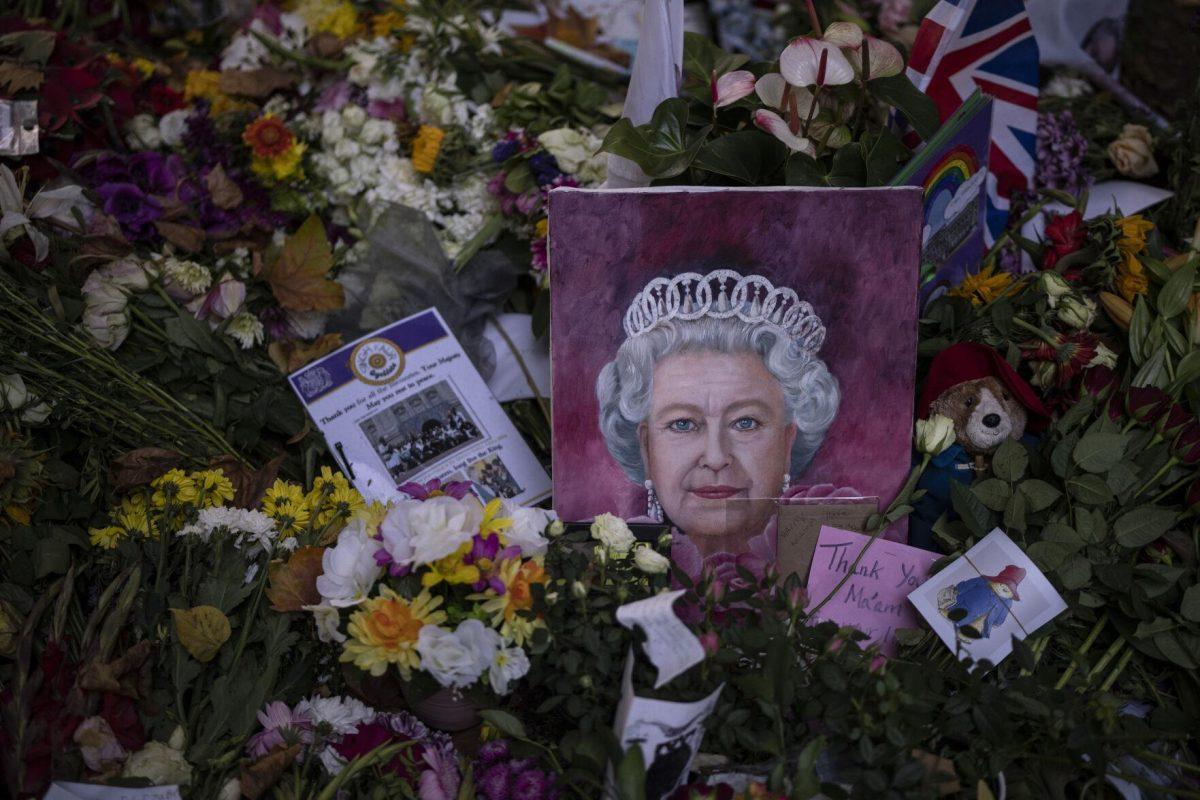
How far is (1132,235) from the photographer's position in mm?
1179

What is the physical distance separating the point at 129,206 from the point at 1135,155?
1555 millimetres

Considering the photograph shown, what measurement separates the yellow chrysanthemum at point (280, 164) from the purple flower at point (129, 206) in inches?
6.5

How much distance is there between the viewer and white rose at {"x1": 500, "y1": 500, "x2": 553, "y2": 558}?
911mm

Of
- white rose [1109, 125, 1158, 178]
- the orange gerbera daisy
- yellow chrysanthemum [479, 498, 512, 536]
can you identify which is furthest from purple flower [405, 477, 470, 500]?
white rose [1109, 125, 1158, 178]

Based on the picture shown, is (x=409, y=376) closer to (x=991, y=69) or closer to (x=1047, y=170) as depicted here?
(x=991, y=69)

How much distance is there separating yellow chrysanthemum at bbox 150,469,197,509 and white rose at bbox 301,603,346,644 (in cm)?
27

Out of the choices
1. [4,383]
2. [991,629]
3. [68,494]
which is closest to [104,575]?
[68,494]

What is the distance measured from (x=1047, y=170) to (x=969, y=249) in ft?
0.99

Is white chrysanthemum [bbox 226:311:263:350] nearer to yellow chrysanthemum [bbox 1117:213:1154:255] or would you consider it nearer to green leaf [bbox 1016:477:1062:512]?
green leaf [bbox 1016:477:1062:512]

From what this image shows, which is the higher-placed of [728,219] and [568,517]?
[728,219]

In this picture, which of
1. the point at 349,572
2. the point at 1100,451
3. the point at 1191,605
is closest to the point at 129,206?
the point at 349,572

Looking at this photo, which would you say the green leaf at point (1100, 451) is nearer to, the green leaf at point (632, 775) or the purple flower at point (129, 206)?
the green leaf at point (632, 775)

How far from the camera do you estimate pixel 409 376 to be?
128 cm

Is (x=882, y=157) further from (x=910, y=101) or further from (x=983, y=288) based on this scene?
(x=983, y=288)
